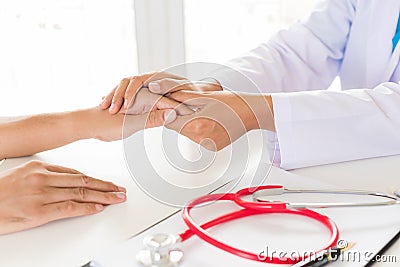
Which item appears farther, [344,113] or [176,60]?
[176,60]

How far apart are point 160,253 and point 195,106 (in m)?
0.39

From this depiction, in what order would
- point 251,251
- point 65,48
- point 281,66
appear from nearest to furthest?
point 251,251, point 281,66, point 65,48

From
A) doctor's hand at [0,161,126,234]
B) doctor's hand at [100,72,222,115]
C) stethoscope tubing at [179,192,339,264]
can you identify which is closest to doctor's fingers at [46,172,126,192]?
doctor's hand at [0,161,126,234]

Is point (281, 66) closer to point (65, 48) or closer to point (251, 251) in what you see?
point (251, 251)

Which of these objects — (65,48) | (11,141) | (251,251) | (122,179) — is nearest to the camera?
(251,251)

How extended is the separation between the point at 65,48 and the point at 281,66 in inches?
34.1

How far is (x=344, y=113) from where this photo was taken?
94 cm

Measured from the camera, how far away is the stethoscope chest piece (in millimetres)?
600

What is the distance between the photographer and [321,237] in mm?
658

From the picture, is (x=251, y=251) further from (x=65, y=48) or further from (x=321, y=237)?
(x=65, y=48)

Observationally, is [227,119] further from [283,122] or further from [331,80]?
[331,80]

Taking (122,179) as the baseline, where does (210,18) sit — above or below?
above

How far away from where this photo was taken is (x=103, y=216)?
75cm

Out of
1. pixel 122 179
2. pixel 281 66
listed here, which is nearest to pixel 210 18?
pixel 281 66
